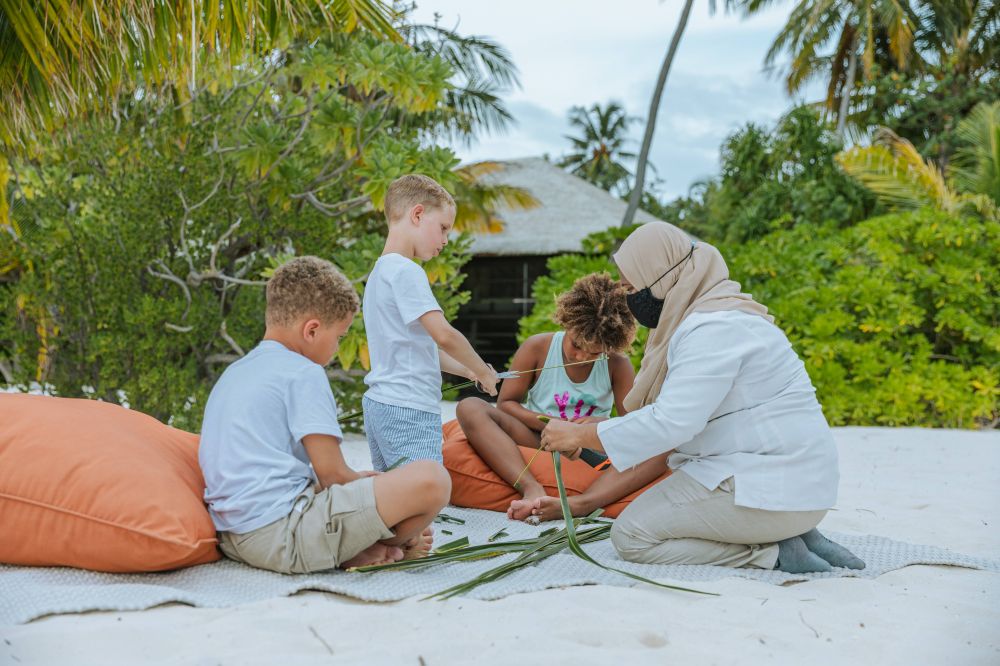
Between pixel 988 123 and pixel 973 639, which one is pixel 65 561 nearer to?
pixel 973 639

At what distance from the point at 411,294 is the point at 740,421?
141cm

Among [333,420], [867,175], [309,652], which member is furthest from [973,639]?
[867,175]

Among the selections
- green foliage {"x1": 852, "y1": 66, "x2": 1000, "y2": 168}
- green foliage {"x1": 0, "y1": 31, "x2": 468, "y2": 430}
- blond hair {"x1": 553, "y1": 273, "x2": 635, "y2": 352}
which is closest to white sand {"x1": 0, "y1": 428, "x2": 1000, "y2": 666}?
blond hair {"x1": 553, "y1": 273, "x2": 635, "y2": 352}

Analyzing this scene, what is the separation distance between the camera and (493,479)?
177 inches

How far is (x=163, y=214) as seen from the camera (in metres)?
7.02

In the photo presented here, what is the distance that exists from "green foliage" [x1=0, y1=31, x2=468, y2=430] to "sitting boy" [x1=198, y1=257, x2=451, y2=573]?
364 centimetres

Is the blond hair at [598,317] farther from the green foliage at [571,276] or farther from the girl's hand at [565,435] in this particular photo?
the green foliage at [571,276]

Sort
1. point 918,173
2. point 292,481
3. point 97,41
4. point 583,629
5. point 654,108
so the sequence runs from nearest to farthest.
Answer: point 583,629 → point 292,481 → point 97,41 → point 918,173 → point 654,108

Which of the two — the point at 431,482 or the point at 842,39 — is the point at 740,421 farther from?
the point at 842,39

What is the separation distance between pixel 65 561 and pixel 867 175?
14092 mm

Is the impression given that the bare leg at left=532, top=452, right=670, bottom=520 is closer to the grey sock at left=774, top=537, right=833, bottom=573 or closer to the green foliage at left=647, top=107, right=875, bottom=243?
the grey sock at left=774, top=537, right=833, bottom=573

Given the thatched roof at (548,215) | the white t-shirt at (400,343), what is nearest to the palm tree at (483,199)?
the thatched roof at (548,215)

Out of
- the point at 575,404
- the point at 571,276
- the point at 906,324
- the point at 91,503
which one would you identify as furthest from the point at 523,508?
the point at 906,324

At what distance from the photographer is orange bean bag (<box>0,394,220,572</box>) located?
2855 mm
